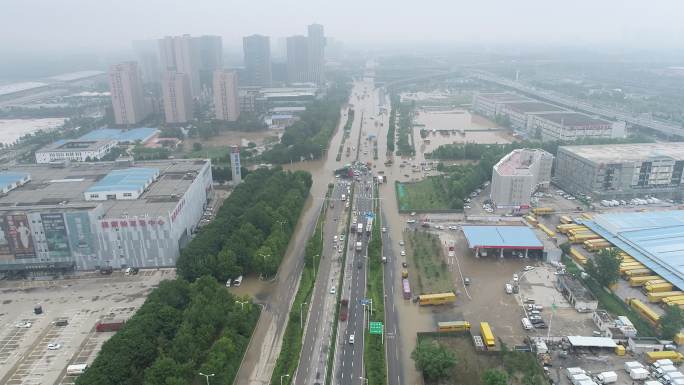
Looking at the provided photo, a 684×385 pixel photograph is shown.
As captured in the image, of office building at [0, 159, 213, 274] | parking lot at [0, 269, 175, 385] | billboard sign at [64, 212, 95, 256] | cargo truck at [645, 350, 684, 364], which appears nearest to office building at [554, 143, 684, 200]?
cargo truck at [645, 350, 684, 364]

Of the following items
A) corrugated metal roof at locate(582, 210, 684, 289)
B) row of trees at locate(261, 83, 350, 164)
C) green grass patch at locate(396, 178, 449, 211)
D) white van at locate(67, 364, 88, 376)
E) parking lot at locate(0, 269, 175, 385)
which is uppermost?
row of trees at locate(261, 83, 350, 164)

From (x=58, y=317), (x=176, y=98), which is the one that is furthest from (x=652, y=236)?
(x=176, y=98)

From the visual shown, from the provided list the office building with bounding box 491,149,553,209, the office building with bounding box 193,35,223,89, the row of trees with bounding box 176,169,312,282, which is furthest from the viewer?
the office building with bounding box 193,35,223,89

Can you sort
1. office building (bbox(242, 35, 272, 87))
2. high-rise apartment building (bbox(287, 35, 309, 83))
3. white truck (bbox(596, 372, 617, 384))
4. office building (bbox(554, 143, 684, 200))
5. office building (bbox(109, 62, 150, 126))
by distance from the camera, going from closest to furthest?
white truck (bbox(596, 372, 617, 384)) < office building (bbox(554, 143, 684, 200)) < office building (bbox(109, 62, 150, 126)) < office building (bbox(242, 35, 272, 87)) < high-rise apartment building (bbox(287, 35, 309, 83))

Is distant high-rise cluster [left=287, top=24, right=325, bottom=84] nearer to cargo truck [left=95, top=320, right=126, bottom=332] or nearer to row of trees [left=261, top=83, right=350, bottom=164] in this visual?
row of trees [left=261, top=83, right=350, bottom=164]

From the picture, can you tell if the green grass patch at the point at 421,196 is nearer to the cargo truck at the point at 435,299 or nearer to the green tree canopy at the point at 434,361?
the cargo truck at the point at 435,299

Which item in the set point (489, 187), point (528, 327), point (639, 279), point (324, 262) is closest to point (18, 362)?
point (324, 262)
